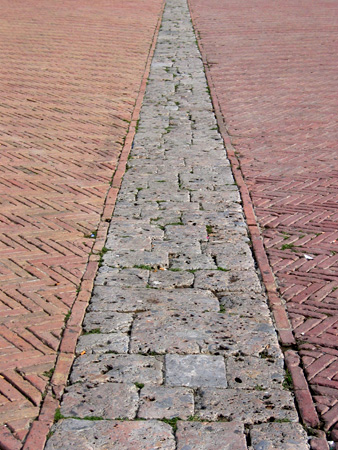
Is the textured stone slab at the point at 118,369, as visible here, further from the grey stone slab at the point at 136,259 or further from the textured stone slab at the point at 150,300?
the grey stone slab at the point at 136,259

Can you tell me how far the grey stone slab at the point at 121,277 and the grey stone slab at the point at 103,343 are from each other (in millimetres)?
632

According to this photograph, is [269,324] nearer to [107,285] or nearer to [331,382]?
[331,382]

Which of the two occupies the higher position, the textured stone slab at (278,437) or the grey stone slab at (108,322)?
the grey stone slab at (108,322)

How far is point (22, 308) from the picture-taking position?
4.19m

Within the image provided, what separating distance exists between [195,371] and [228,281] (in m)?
1.10

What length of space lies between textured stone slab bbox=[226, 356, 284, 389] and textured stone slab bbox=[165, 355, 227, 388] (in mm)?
58

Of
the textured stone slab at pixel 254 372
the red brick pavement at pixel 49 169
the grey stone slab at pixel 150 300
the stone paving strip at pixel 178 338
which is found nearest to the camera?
the stone paving strip at pixel 178 338

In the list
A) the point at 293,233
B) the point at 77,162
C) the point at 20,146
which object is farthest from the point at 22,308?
the point at 20,146

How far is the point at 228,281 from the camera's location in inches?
182

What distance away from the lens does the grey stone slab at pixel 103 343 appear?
3.82 m

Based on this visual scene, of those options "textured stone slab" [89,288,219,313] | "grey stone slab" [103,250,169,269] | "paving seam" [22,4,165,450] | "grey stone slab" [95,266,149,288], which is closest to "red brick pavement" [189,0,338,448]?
"textured stone slab" [89,288,219,313]

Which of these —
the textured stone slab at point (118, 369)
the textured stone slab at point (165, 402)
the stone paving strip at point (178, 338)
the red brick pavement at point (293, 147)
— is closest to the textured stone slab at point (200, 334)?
the stone paving strip at point (178, 338)

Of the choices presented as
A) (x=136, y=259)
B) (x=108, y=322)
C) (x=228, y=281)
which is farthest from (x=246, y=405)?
(x=136, y=259)

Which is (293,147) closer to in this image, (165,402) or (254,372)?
(254,372)
